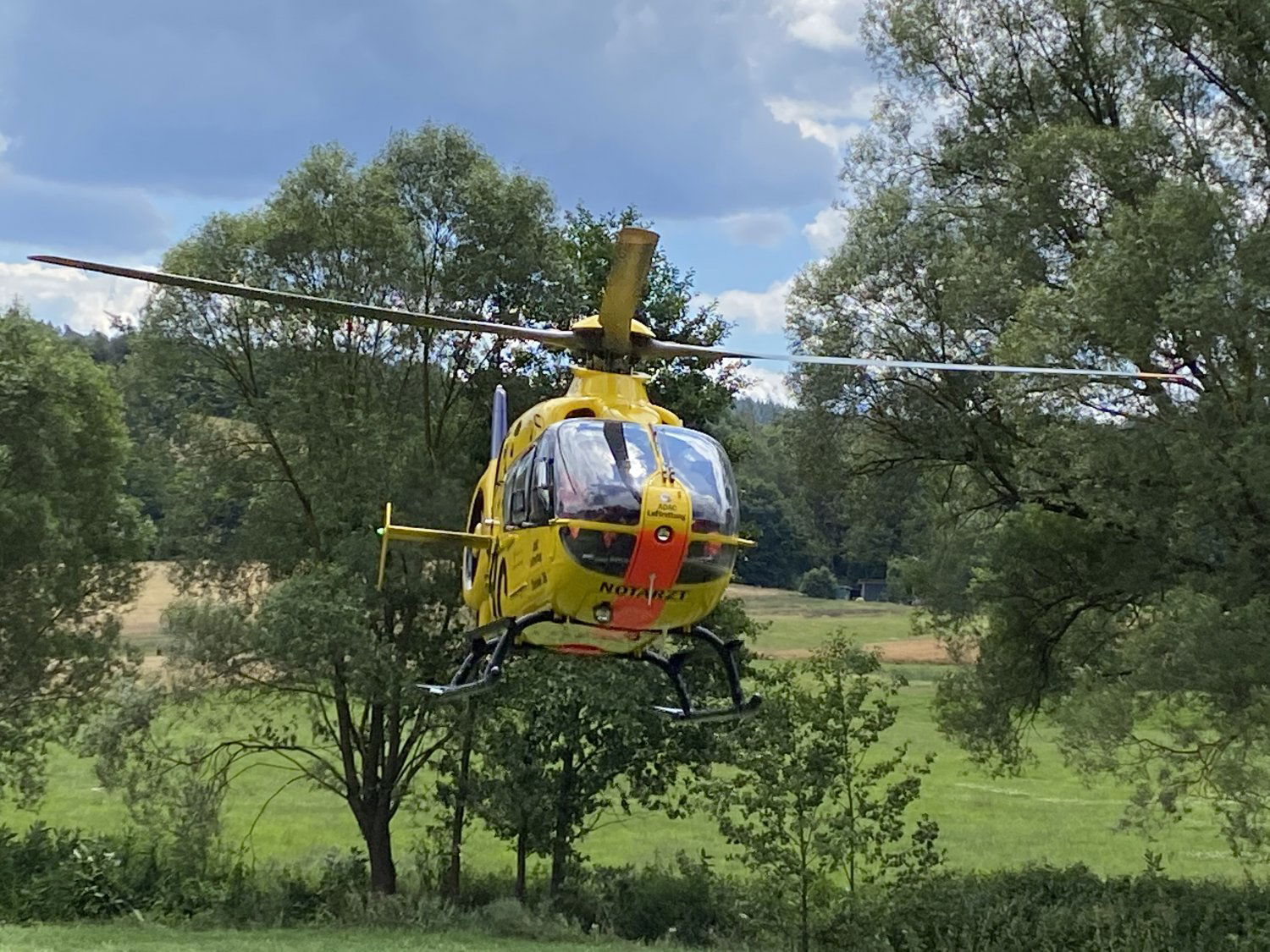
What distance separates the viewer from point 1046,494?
1711cm

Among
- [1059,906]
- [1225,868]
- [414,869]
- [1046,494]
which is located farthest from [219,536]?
[1225,868]

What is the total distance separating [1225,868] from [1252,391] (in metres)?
13.5

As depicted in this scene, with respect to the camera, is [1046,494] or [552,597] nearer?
[552,597]

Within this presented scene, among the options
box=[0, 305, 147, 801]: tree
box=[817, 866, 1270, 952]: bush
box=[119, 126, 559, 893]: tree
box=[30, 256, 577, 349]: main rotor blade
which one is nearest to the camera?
box=[30, 256, 577, 349]: main rotor blade

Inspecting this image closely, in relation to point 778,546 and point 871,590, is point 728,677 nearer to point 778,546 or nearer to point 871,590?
point 778,546

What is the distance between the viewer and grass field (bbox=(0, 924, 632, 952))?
639 inches

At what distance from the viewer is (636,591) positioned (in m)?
7.63

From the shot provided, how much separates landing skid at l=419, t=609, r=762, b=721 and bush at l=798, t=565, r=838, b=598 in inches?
1648

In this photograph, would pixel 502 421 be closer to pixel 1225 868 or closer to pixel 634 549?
pixel 634 549

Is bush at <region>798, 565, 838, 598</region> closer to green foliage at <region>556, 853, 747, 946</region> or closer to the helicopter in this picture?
green foliage at <region>556, 853, 747, 946</region>

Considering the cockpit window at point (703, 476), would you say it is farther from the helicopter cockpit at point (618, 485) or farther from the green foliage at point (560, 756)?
the green foliage at point (560, 756)

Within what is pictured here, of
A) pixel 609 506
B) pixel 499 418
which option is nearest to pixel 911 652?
pixel 499 418

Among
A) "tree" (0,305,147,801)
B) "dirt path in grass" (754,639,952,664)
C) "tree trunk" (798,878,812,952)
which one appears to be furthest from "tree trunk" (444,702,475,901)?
"dirt path in grass" (754,639,952,664)

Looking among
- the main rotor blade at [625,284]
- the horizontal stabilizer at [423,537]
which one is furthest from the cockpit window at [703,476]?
the horizontal stabilizer at [423,537]
